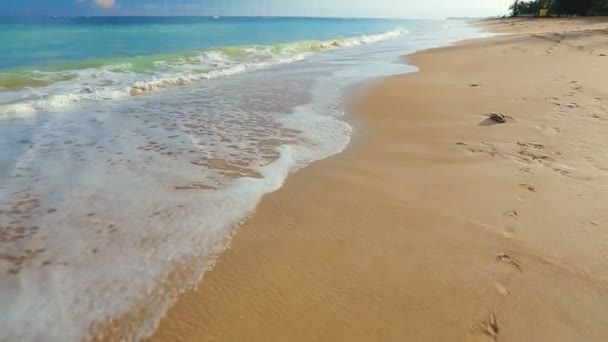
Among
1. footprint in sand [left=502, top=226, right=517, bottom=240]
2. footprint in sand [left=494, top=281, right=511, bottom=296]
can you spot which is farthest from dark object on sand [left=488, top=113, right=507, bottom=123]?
footprint in sand [left=494, top=281, right=511, bottom=296]

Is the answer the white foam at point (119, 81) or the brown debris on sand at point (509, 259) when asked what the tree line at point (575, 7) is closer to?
the white foam at point (119, 81)

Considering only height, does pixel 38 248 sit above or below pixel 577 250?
above

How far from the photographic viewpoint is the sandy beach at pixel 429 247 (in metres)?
2.28

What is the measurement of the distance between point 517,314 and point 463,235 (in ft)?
3.03

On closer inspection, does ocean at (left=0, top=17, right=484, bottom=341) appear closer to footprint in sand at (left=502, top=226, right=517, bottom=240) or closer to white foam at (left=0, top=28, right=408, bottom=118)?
white foam at (left=0, top=28, right=408, bottom=118)

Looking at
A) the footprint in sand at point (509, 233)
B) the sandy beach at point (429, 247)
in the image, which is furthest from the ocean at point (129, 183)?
the footprint in sand at point (509, 233)

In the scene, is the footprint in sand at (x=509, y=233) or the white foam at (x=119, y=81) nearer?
the footprint in sand at (x=509, y=233)

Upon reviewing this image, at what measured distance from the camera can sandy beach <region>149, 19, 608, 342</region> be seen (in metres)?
2.28

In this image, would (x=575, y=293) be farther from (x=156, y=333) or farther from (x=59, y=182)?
(x=59, y=182)

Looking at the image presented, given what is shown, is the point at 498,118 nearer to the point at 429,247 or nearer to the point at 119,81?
the point at 429,247

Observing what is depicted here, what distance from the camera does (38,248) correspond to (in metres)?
3.07

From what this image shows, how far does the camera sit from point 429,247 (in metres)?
3.03

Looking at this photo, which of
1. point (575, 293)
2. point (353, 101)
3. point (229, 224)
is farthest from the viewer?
point (353, 101)

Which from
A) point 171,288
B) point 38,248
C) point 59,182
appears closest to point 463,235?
point 171,288
